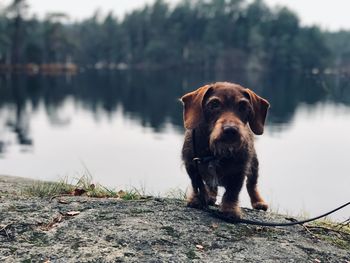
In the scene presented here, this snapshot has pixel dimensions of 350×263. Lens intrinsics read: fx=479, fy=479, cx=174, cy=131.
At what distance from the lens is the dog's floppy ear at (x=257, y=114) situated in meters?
5.70

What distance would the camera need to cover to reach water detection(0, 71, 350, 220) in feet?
59.8

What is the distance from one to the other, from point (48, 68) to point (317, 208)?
357 feet

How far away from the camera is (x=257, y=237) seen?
525cm

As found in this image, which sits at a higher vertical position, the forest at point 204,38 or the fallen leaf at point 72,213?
the forest at point 204,38

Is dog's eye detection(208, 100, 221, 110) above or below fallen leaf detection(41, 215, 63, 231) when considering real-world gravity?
above

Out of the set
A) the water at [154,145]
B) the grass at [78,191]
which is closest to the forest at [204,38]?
the water at [154,145]

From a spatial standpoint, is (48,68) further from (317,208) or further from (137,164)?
(317,208)

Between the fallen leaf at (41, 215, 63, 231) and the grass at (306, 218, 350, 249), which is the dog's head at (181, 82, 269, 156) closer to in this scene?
the grass at (306, 218, 350, 249)

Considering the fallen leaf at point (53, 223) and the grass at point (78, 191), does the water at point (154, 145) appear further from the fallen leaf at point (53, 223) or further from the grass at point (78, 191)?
the fallen leaf at point (53, 223)

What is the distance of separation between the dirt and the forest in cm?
11346

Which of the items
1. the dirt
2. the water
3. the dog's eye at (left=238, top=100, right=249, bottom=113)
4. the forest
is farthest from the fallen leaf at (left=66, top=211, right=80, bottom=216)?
the forest

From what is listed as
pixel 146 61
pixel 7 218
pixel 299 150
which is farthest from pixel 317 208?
pixel 146 61

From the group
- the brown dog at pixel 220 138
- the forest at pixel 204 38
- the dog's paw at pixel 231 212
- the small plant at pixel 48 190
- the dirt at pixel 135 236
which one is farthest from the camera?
the forest at pixel 204 38

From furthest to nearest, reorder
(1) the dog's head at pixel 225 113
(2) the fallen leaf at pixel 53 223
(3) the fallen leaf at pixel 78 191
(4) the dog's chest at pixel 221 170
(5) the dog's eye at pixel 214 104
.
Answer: (3) the fallen leaf at pixel 78 191, (4) the dog's chest at pixel 221 170, (5) the dog's eye at pixel 214 104, (1) the dog's head at pixel 225 113, (2) the fallen leaf at pixel 53 223
